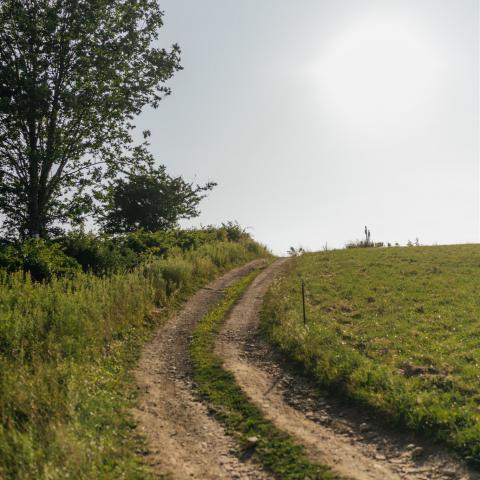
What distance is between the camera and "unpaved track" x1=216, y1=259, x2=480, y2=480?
691 cm

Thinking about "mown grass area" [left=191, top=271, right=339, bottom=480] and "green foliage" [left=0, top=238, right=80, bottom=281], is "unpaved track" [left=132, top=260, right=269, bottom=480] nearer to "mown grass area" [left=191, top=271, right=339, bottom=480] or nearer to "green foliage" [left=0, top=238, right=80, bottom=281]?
"mown grass area" [left=191, top=271, right=339, bottom=480]

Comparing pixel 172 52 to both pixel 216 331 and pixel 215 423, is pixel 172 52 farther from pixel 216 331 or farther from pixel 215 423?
pixel 215 423

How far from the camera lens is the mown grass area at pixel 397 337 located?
8.38 metres

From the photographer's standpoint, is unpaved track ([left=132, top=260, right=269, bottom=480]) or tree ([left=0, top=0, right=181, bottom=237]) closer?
unpaved track ([left=132, top=260, right=269, bottom=480])

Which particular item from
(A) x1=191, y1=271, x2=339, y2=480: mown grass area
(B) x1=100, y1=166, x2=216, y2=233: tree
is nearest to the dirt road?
(A) x1=191, y1=271, x2=339, y2=480: mown grass area

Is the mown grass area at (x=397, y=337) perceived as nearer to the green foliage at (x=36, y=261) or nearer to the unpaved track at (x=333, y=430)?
the unpaved track at (x=333, y=430)

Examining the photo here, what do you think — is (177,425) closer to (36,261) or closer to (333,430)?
(333,430)

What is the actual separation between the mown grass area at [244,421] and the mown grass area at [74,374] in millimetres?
1625

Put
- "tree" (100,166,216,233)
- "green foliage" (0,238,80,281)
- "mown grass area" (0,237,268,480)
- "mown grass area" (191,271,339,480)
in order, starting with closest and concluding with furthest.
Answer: "mown grass area" (0,237,268,480) < "mown grass area" (191,271,339,480) < "green foliage" (0,238,80,281) < "tree" (100,166,216,233)

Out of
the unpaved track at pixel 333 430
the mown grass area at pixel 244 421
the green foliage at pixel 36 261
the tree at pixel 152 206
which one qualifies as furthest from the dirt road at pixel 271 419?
the tree at pixel 152 206

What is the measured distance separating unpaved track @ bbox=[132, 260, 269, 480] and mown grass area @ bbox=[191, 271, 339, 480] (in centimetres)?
23

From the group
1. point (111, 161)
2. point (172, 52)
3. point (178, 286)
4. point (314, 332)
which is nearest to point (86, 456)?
point (314, 332)

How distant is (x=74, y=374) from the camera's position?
362 inches

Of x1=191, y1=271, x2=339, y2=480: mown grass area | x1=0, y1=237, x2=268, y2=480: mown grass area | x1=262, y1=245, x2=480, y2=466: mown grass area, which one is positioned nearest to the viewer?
x1=0, y1=237, x2=268, y2=480: mown grass area
